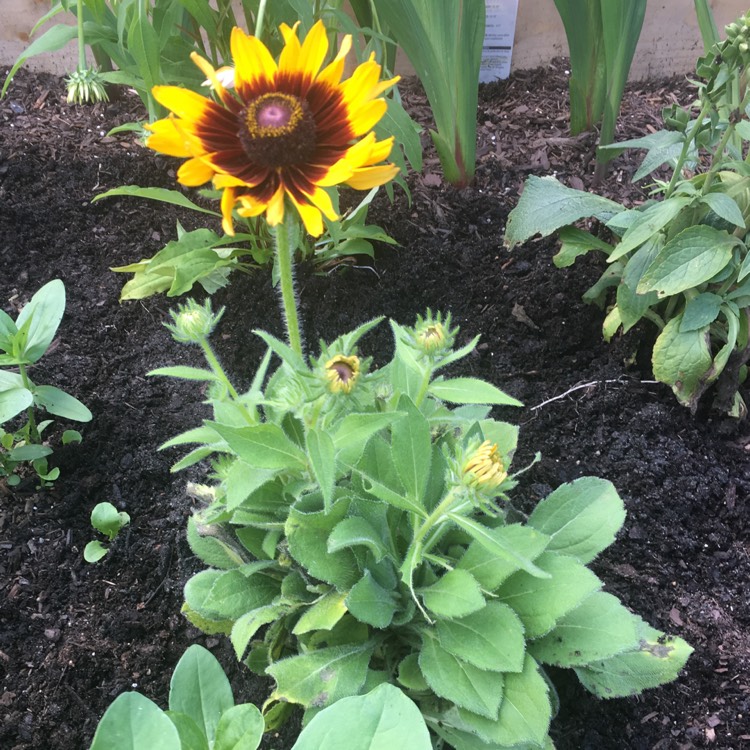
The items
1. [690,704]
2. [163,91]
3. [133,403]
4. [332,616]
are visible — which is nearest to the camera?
[163,91]

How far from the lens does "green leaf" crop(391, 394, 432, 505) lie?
1032mm

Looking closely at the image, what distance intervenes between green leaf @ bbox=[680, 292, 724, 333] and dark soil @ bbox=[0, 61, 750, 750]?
20 cm

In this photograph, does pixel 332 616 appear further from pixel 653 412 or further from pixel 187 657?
pixel 653 412

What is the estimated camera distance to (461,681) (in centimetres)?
102

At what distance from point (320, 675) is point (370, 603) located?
0.13 m

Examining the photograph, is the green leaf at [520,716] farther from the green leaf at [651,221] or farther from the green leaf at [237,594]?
the green leaf at [651,221]

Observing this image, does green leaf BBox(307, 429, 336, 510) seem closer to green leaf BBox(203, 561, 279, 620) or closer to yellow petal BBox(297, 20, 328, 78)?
green leaf BBox(203, 561, 279, 620)

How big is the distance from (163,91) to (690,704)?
1304mm

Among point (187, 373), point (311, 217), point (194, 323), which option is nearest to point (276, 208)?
point (311, 217)

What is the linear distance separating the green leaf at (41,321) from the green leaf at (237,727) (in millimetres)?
889

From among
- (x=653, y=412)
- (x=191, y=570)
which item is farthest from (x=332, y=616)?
(x=653, y=412)

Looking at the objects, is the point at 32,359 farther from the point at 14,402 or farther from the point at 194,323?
the point at 194,323

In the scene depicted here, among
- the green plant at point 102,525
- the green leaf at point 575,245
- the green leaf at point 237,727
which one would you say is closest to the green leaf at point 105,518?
the green plant at point 102,525

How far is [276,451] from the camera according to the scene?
100 cm
